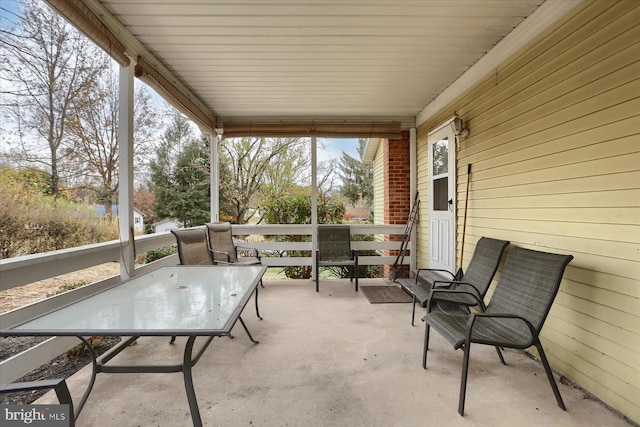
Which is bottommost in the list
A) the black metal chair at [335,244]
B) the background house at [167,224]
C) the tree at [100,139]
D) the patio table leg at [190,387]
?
the patio table leg at [190,387]

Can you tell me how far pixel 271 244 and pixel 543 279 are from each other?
3.69m

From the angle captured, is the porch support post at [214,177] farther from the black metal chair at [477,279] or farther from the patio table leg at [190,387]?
the patio table leg at [190,387]

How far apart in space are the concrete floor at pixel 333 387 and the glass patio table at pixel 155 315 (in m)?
0.33

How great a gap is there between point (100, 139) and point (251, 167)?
3.54 meters

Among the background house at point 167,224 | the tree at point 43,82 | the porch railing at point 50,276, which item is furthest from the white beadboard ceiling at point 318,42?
the background house at point 167,224

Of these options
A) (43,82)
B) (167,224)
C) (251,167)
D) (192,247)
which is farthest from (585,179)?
(251,167)

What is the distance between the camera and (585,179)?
6.29 feet

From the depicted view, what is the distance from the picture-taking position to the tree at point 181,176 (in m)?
4.97

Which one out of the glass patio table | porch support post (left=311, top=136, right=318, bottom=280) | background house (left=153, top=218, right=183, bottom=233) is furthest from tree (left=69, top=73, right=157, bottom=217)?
porch support post (left=311, top=136, right=318, bottom=280)

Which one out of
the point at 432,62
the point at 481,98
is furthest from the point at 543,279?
the point at 432,62

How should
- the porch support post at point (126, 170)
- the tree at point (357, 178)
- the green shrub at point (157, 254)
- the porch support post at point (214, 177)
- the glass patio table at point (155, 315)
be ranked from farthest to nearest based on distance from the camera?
the tree at point (357, 178)
the porch support post at point (214, 177)
the green shrub at point (157, 254)
the porch support post at point (126, 170)
the glass patio table at point (155, 315)

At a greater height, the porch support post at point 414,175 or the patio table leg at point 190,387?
the porch support post at point 414,175

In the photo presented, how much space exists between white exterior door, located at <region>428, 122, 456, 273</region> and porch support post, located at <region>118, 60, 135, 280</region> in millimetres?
3434

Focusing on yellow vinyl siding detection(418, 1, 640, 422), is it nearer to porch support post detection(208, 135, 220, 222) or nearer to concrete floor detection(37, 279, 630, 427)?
concrete floor detection(37, 279, 630, 427)
